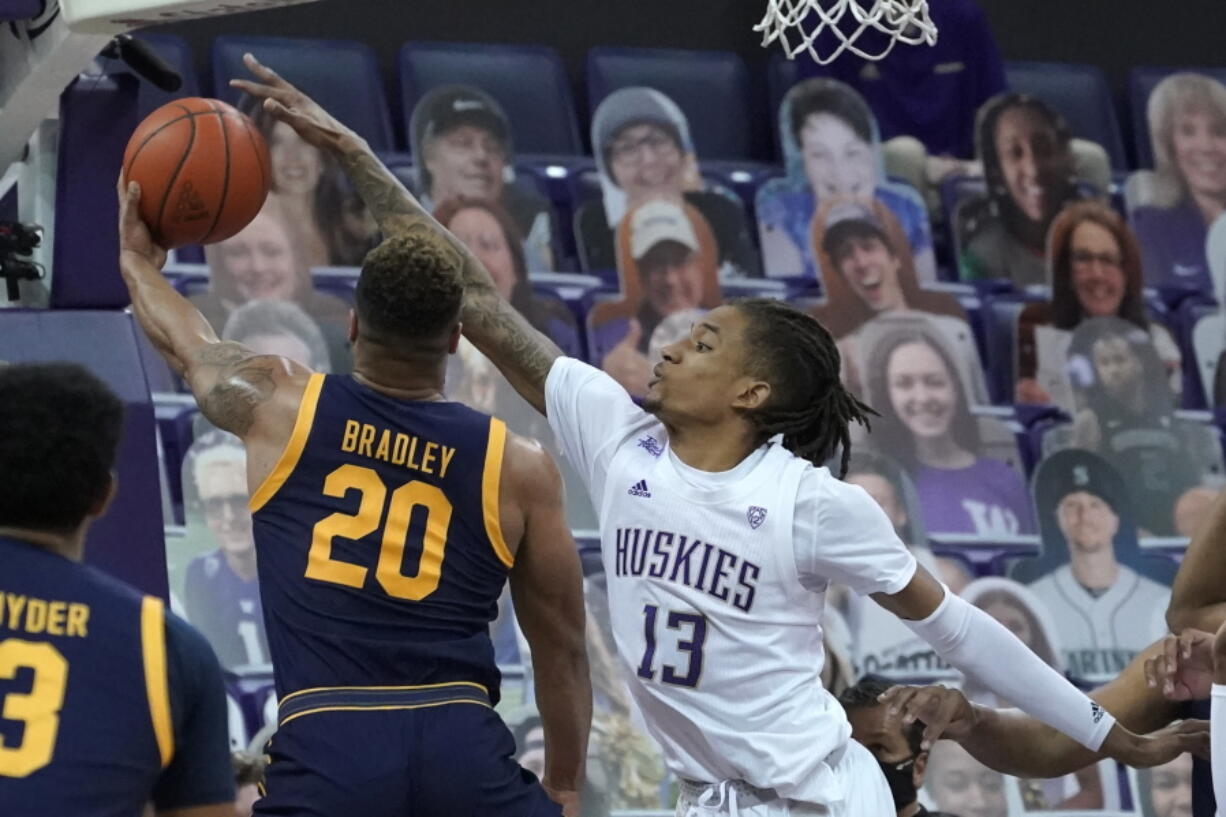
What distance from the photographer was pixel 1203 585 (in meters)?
4.03

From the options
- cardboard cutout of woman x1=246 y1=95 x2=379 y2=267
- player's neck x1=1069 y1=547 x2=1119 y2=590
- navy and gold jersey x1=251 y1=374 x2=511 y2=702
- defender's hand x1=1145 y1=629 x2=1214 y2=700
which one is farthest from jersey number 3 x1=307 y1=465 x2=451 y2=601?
player's neck x1=1069 y1=547 x2=1119 y2=590

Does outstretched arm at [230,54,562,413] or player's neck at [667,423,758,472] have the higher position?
outstretched arm at [230,54,562,413]

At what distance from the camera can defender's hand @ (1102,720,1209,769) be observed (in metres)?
3.72

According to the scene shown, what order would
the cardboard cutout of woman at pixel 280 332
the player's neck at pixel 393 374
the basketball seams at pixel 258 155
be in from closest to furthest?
the player's neck at pixel 393 374, the basketball seams at pixel 258 155, the cardboard cutout of woman at pixel 280 332

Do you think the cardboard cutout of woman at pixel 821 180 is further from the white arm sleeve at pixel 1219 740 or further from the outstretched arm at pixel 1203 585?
the white arm sleeve at pixel 1219 740

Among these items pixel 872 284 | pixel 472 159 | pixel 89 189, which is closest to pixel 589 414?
pixel 89 189

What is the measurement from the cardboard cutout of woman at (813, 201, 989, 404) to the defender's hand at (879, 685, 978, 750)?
4.17 m

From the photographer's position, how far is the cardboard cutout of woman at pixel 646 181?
7887mm

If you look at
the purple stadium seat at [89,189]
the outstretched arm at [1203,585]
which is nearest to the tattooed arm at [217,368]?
the purple stadium seat at [89,189]

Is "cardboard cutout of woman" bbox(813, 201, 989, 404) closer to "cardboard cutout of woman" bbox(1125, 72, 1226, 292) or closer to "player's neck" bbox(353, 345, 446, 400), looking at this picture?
"cardboard cutout of woman" bbox(1125, 72, 1226, 292)

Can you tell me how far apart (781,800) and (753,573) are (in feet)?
1.35

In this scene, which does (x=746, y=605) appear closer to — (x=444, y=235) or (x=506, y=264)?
(x=444, y=235)

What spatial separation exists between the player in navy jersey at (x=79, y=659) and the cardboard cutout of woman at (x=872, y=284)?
212 inches

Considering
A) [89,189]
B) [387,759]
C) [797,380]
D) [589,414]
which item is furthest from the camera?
[89,189]
